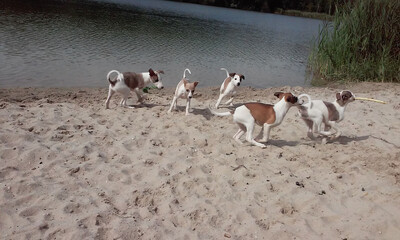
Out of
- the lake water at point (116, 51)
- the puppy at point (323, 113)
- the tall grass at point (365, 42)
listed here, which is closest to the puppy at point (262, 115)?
the puppy at point (323, 113)

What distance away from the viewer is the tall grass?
510 inches

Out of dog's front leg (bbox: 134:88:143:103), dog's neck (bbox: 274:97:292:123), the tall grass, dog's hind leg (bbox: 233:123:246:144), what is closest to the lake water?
the tall grass

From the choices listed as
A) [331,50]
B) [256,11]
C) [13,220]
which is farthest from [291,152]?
[256,11]

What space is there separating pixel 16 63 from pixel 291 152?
10.1 metres

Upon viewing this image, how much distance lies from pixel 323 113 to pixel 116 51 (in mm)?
11552

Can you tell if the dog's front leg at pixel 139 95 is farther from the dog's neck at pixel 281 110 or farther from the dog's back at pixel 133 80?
the dog's neck at pixel 281 110

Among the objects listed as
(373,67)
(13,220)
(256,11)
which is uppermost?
(256,11)

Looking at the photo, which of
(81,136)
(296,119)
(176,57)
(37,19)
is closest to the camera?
(81,136)

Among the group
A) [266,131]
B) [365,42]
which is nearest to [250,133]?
[266,131]

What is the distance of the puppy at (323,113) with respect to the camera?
679 cm

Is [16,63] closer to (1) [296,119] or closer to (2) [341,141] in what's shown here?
(1) [296,119]

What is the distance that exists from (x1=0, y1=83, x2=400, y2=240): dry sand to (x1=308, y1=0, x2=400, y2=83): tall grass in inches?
243

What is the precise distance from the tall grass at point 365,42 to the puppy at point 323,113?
7196 mm

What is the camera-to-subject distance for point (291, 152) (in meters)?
6.38
